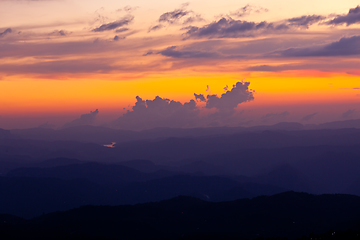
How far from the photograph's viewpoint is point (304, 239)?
188125 mm

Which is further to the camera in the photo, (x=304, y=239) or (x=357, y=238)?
(x=304, y=239)

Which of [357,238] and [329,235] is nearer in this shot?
[357,238]

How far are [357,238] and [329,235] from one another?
19183mm

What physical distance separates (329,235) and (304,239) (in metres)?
12.8

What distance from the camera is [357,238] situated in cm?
17075

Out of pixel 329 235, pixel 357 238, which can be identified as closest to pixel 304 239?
pixel 329 235

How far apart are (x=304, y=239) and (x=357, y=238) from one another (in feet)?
85.1

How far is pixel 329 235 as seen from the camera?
7426 inches

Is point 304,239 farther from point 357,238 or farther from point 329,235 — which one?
point 357,238
